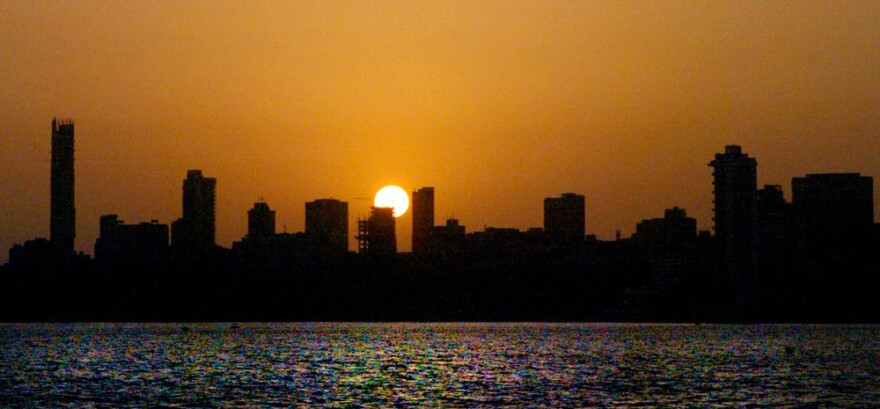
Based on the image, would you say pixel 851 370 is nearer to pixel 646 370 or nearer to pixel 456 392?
pixel 646 370

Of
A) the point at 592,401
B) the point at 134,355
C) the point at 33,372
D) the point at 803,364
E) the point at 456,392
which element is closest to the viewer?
the point at 592,401

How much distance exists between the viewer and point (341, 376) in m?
138

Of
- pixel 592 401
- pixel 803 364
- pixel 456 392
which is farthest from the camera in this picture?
pixel 803 364

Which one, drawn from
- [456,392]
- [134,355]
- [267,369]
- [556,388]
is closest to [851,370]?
[556,388]

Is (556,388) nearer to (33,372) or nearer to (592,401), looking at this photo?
(592,401)

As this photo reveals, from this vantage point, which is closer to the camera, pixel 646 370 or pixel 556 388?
pixel 556 388

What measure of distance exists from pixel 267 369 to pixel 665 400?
57418mm

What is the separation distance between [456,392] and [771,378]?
3636 centimetres

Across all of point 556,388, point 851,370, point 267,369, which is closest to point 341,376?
point 267,369

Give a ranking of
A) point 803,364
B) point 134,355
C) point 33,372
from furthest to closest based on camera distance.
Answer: point 134,355
point 803,364
point 33,372

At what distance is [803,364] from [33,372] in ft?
288

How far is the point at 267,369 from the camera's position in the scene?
499ft

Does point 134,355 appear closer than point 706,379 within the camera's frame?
No

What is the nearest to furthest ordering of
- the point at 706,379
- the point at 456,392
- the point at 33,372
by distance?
the point at 456,392 < the point at 706,379 < the point at 33,372
